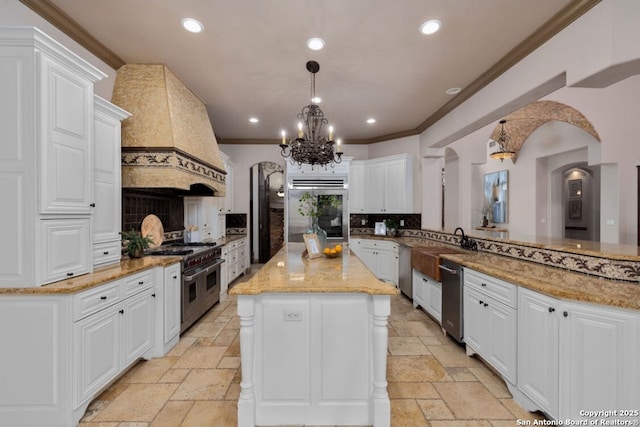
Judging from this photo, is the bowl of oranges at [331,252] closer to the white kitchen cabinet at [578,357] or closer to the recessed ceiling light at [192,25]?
the white kitchen cabinet at [578,357]

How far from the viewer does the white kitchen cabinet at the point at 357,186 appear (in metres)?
5.72

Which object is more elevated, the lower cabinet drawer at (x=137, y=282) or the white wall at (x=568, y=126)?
the white wall at (x=568, y=126)

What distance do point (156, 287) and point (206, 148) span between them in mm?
1964

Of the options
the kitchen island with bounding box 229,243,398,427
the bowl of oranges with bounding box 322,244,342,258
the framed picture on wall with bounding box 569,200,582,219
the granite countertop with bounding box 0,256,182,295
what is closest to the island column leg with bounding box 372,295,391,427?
the kitchen island with bounding box 229,243,398,427

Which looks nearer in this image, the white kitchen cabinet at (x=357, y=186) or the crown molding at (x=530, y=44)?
the crown molding at (x=530, y=44)

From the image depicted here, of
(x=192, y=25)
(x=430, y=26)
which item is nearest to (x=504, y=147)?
(x=430, y=26)

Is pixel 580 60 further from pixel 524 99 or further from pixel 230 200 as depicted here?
pixel 230 200

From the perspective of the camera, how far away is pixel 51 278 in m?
1.86

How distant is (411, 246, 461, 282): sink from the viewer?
10.5ft

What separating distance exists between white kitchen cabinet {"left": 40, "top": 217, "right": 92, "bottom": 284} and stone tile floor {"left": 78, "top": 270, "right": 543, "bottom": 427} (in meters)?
1.03

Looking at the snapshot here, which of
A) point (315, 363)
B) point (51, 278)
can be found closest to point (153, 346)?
point (51, 278)

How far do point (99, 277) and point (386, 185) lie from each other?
466cm

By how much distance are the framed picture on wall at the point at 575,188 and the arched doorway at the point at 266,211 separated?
8414 mm

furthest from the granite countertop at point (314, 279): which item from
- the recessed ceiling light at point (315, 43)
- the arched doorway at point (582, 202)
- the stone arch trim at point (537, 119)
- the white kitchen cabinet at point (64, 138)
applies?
the arched doorway at point (582, 202)
